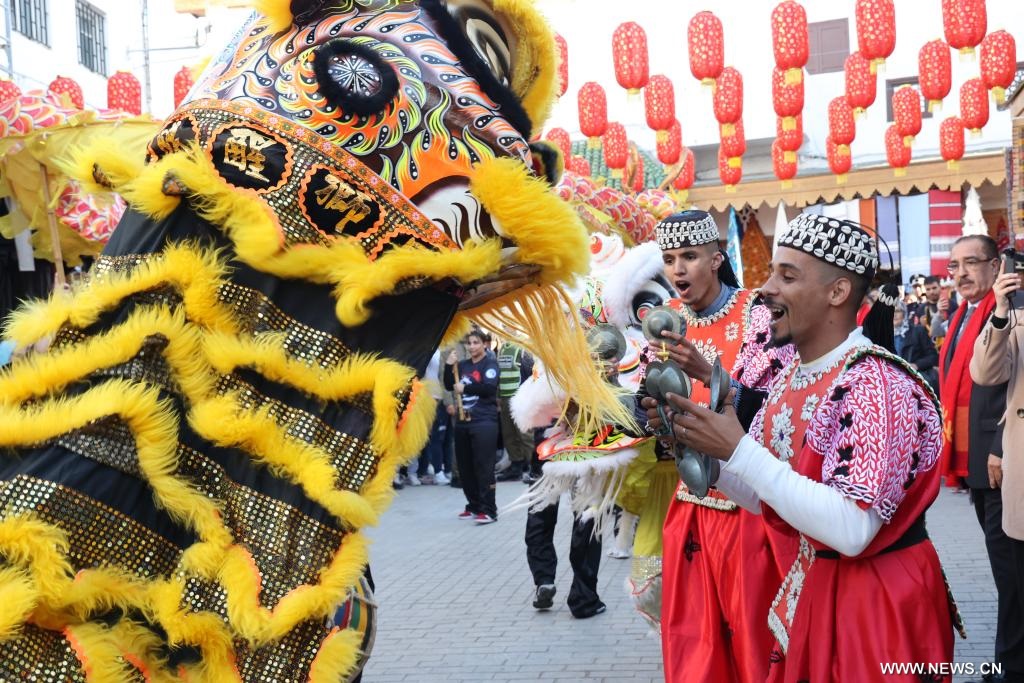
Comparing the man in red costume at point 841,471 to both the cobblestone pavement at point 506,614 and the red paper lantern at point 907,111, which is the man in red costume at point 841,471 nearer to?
the cobblestone pavement at point 506,614

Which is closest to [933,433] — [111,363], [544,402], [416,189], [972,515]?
[416,189]

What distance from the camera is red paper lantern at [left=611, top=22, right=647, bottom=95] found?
13.6 m

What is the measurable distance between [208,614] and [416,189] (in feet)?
2.63

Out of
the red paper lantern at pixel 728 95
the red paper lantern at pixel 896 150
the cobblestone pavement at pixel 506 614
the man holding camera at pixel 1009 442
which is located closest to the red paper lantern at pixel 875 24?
the red paper lantern at pixel 728 95

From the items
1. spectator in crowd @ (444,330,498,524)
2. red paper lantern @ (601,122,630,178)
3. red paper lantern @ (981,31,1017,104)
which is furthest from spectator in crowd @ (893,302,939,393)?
red paper lantern @ (601,122,630,178)

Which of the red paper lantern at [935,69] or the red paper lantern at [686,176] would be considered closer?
the red paper lantern at [935,69]

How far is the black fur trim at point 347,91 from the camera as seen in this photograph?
182cm

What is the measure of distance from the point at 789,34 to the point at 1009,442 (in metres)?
9.79

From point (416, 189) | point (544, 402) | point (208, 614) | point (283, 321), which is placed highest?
point (416, 189)

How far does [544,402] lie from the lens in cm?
529

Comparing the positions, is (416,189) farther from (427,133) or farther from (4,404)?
(4,404)

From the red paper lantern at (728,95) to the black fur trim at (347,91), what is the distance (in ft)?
43.7

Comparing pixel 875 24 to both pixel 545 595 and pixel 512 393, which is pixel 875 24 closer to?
pixel 512 393

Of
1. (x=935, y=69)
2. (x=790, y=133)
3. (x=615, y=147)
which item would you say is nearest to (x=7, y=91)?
(x=615, y=147)
